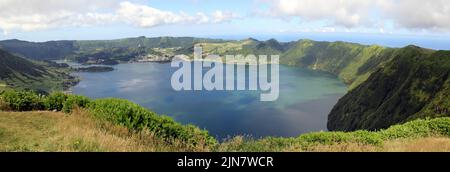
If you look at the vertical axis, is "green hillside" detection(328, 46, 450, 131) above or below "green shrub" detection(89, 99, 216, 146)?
below

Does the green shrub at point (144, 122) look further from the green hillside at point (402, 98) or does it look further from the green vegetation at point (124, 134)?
the green hillside at point (402, 98)

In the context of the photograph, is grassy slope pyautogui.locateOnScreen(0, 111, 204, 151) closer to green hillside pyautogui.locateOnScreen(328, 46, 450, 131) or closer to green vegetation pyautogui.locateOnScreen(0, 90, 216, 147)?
green vegetation pyautogui.locateOnScreen(0, 90, 216, 147)

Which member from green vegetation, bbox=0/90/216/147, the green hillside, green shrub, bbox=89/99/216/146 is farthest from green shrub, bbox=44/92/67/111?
the green hillside

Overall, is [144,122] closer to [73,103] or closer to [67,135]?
[67,135]

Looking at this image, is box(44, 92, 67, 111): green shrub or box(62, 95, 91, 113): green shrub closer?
box(62, 95, 91, 113): green shrub
